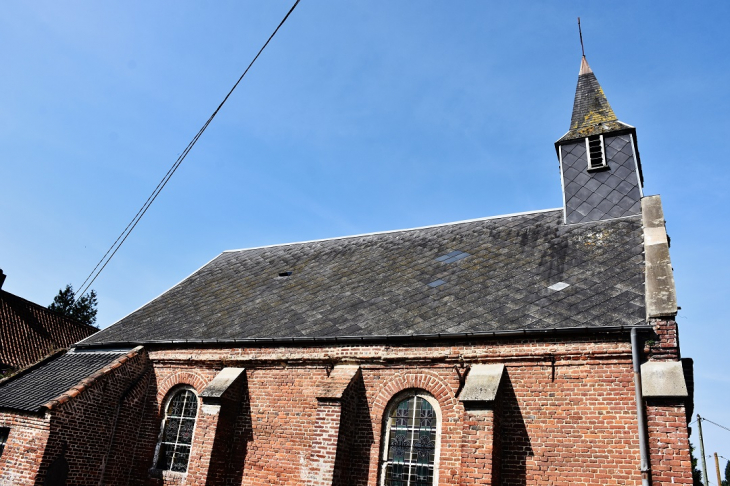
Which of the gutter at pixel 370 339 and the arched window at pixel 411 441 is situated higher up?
the gutter at pixel 370 339

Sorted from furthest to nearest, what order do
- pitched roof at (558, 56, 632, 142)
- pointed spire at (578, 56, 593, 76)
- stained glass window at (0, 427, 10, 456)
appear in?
1. pointed spire at (578, 56, 593, 76)
2. pitched roof at (558, 56, 632, 142)
3. stained glass window at (0, 427, 10, 456)

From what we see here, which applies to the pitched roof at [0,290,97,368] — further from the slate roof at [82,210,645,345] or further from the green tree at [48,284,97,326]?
the green tree at [48,284,97,326]

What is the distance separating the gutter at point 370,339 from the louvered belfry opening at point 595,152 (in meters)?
6.62

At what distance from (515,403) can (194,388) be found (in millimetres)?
7514

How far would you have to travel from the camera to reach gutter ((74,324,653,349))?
29.0ft

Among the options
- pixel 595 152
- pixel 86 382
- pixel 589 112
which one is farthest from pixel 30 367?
pixel 589 112

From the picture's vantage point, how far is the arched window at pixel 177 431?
11938 mm

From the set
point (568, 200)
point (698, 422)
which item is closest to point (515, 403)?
point (568, 200)

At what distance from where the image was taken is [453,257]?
535 inches

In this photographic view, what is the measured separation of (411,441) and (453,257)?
5.33 meters

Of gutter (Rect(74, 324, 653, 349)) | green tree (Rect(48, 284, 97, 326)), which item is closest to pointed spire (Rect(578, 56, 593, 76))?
gutter (Rect(74, 324, 653, 349))

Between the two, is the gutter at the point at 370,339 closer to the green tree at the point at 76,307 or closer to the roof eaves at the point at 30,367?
the roof eaves at the point at 30,367

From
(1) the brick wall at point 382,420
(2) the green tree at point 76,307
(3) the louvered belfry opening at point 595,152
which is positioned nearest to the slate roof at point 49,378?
(1) the brick wall at point 382,420

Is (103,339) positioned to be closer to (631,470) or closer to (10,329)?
Answer: (10,329)
